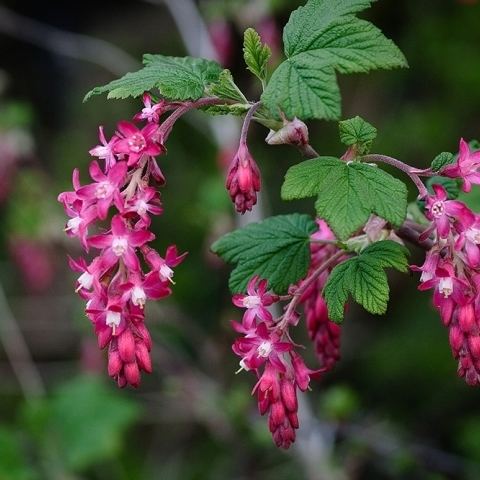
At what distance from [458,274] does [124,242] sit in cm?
53

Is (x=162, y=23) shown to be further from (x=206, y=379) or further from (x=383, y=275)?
(x=383, y=275)

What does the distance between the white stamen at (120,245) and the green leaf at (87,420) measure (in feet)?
7.88

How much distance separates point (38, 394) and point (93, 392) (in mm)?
508

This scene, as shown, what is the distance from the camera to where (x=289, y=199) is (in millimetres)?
1346

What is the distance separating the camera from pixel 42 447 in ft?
11.8

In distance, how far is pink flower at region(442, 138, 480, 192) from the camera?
1.39 metres

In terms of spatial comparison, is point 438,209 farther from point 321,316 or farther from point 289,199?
point 321,316

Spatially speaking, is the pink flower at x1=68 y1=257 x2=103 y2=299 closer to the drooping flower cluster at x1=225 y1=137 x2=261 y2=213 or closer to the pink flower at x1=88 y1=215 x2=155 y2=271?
the pink flower at x1=88 y1=215 x2=155 y2=271

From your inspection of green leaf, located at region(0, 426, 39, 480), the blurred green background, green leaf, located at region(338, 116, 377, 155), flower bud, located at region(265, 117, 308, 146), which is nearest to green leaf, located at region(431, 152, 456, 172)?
green leaf, located at region(338, 116, 377, 155)

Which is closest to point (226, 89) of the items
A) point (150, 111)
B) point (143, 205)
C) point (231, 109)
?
point (231, 109)

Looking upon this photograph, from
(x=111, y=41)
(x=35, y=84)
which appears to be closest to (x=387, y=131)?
(x=111, y=41)

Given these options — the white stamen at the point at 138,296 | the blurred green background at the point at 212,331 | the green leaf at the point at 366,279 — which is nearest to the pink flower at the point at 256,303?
the green leaf at the point at 366,279

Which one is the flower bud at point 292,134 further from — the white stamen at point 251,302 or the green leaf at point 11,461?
the green leaf at point 11,461

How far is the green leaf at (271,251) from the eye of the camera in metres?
1.55
